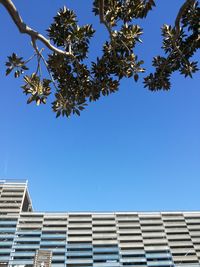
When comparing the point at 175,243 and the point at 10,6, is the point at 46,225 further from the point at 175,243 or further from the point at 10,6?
the point at 10,6

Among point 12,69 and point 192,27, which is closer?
point 12,69

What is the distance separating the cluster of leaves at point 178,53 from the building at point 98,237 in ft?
330

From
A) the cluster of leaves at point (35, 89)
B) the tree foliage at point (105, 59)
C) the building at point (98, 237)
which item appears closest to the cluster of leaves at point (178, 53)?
the tree foliage at point (105, 59)

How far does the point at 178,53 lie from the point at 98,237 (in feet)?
359

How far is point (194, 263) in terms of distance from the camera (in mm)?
104500

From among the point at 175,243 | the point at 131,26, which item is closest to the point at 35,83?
the point at 131,26

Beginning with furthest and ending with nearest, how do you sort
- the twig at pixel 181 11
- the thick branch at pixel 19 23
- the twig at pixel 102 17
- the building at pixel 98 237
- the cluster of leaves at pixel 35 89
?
the building at pixel 98 237
the cluster of leaves at pixel 35 89
the twig at pixel 102 17
the twig at pixel 181 11
the thick branch at pixel 19 23

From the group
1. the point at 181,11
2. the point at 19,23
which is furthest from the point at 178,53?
the point at 19,23

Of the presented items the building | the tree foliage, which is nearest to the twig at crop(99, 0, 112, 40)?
the tree foliage

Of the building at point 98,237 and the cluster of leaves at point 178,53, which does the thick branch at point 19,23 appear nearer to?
the cluster of leaves at point 178,53

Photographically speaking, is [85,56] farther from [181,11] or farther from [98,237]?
[98,237]

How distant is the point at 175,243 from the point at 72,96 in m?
112

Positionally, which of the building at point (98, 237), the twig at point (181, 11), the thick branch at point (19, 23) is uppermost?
the building at point (98, 237)

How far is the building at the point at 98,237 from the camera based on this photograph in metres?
104
